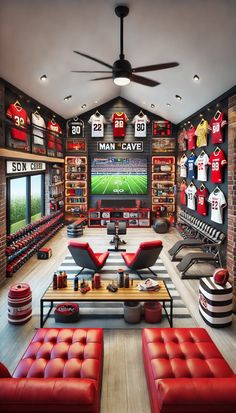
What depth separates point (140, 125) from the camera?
1088 centimetres

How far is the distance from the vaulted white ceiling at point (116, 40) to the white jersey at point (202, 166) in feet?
4.26

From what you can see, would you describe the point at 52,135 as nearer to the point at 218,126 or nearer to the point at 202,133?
the point at 202,133

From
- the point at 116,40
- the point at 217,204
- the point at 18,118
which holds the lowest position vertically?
the point at 217,204

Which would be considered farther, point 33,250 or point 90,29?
point 33,250

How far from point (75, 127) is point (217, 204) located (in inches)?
263

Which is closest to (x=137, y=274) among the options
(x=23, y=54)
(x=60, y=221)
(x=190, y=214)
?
(x=190, y=214)

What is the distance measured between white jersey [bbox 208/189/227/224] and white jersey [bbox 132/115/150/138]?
509 cm

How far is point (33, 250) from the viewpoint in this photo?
737 cm

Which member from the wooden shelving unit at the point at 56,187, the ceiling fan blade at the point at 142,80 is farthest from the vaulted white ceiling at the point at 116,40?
the wooden shelving unit at the point at 56,187

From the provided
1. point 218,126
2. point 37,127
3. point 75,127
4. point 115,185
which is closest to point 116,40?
point 218,126

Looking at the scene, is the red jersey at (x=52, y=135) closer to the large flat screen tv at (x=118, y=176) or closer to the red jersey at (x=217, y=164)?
the large flat screen tv at (x=118, y=176)

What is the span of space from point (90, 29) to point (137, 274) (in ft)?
14.6

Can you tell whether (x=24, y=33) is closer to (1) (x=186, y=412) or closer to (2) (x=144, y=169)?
(1) (x=186, y=412)

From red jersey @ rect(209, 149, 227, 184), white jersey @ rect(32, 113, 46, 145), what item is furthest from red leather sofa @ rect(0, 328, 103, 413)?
white jersey @ rect(32, 113, 46, 145)
